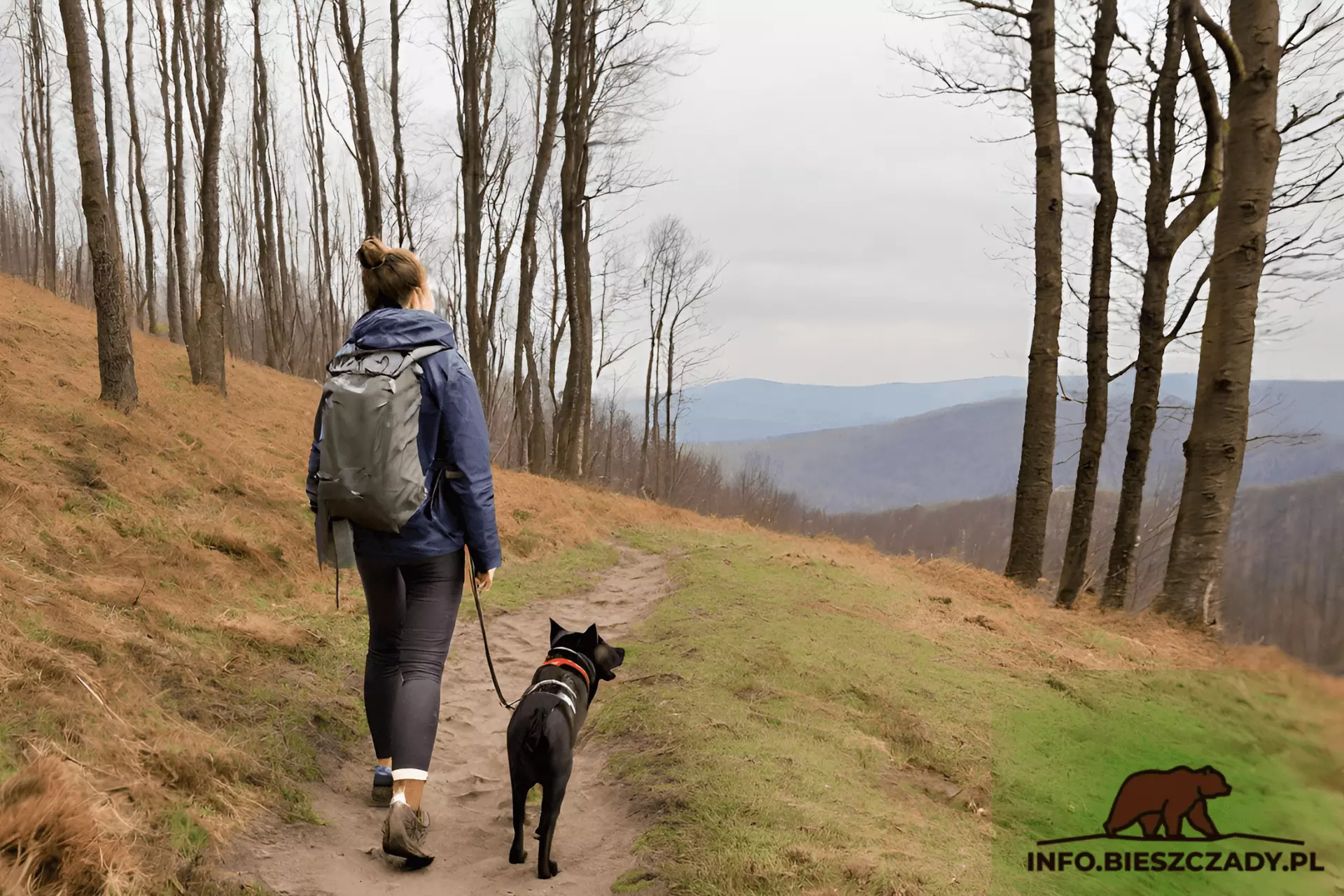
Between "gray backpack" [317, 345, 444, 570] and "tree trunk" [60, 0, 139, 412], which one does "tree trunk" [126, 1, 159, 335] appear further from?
"gray backpack" [317, 345, 444, 570]

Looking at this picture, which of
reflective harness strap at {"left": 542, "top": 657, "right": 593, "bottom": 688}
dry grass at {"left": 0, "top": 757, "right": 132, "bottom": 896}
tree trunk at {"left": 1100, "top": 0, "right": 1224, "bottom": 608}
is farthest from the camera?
tree trunk at {"left": 1100, "top": 0, "right": 1224, "bottom": 608}

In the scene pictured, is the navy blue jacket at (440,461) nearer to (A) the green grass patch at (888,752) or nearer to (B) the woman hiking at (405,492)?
(B) the woman hiking at (405,492)

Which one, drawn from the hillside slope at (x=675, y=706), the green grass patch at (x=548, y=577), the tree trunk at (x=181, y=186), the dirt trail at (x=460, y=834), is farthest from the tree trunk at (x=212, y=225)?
the dirt trail at (x=460, y=834)

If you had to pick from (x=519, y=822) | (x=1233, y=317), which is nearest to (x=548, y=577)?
(x=519, y=822)

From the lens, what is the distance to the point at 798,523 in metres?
50.0

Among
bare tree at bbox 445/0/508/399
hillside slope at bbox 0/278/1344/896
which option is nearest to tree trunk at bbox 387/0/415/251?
bare tree at bbox 445/0/508/399

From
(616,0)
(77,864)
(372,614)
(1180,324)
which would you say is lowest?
(77,864)

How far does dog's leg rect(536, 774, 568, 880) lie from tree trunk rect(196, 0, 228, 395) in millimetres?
11916

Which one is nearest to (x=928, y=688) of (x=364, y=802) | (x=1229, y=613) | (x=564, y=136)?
(x=1229, y=613)

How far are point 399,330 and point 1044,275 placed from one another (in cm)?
Result: 888

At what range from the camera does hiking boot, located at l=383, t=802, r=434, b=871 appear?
2.73m

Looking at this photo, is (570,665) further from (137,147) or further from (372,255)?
(137,147)

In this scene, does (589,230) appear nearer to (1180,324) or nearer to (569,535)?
(569,535)

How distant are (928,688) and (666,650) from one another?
2.00 meters
